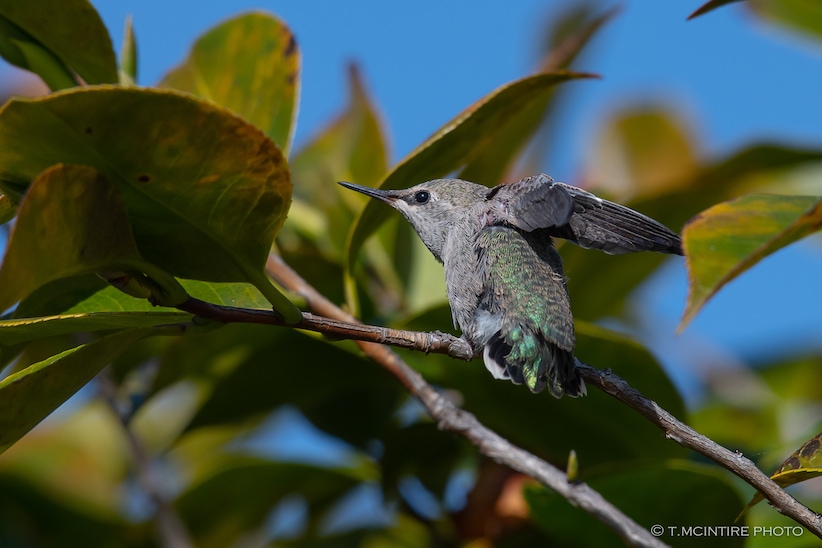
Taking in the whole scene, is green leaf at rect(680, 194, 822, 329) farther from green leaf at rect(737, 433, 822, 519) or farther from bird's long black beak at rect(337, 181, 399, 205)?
bird's long black beak at rect(337, 181, 399, 205)

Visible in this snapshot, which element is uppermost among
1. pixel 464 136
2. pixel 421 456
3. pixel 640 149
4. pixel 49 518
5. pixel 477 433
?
pixel 464 136

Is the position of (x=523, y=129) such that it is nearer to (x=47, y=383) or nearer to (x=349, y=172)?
(x=349, y=172)

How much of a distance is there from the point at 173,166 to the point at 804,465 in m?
1.12

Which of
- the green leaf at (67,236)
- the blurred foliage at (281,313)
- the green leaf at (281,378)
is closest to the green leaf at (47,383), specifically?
the blurred foliage at (281,313)

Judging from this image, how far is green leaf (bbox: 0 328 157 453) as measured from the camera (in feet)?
4.74

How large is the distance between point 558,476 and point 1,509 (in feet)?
6.77

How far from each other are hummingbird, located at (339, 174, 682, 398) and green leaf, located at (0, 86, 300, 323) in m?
0.63

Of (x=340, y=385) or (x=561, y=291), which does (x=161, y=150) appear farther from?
(x=340, y=385)

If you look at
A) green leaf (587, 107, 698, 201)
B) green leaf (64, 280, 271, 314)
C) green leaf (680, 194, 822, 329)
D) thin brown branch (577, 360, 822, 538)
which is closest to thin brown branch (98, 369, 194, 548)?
green leaf (64, 280, 271, 314)

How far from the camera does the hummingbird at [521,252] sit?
75.2 inches

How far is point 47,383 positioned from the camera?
1.48m

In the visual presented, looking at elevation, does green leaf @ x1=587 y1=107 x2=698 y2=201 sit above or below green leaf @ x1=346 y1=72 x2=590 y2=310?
below

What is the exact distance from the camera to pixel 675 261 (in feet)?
9.91

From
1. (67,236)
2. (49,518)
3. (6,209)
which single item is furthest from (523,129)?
(49,518)
